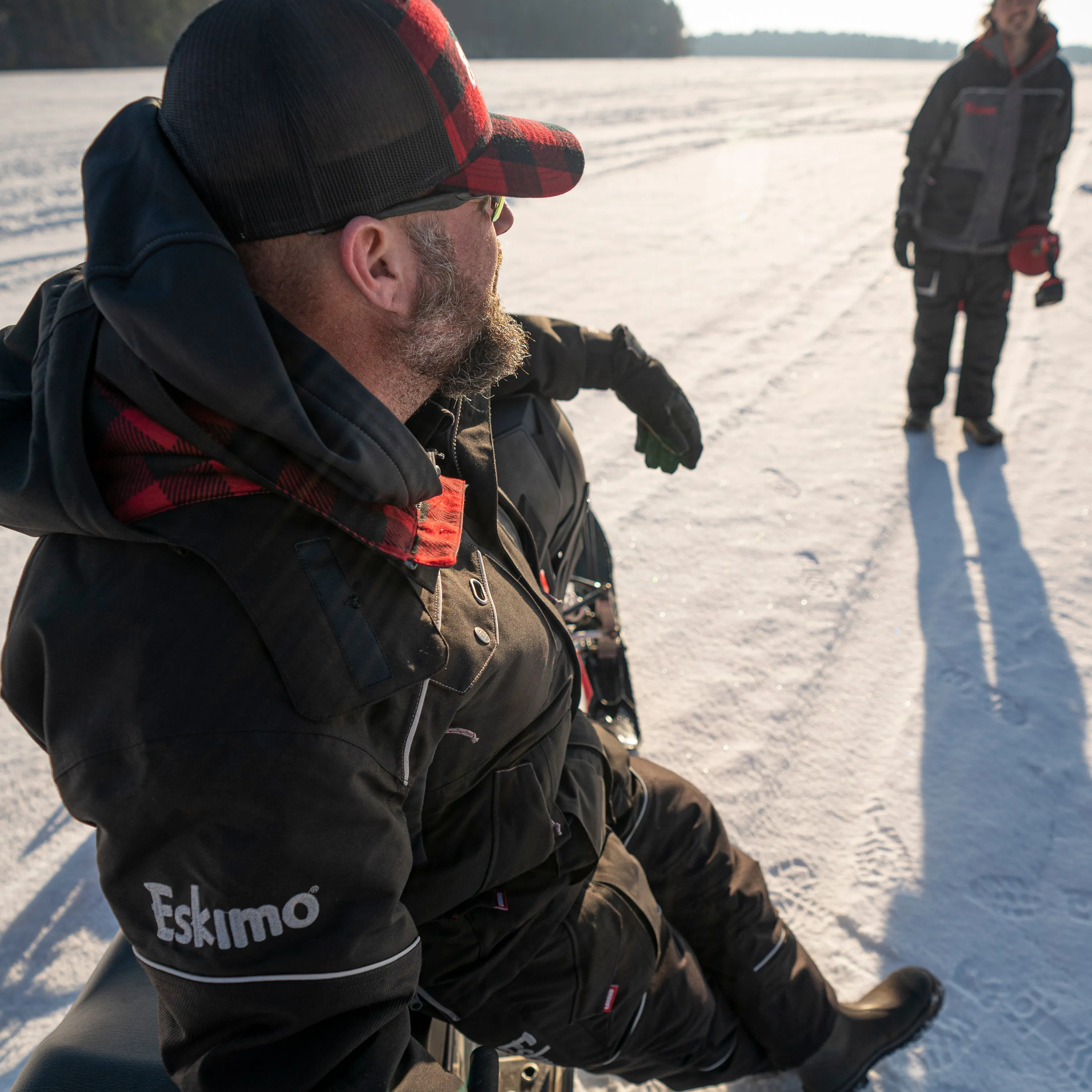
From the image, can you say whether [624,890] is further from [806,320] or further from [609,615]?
[806,320]

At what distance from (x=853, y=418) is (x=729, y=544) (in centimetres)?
131

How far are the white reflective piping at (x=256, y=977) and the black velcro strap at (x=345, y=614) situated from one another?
Answer: 0.98 ft

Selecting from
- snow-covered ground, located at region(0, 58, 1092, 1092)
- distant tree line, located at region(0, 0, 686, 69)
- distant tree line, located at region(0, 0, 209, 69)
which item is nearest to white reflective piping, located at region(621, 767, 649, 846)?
snow-covered ground, located at region(0, 58, 1092, 1092)

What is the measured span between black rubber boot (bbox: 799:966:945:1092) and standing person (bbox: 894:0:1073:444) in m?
2.71

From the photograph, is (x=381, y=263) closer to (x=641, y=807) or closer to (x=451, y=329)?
(x=451, y=329)

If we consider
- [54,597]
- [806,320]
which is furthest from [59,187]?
[54,597]

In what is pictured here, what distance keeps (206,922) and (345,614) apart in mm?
330

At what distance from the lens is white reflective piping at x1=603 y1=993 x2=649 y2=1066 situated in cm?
137

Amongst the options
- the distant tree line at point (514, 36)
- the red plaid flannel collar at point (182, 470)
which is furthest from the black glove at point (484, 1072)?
the distant tree line at point (514, 36)

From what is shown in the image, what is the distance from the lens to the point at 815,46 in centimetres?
5509

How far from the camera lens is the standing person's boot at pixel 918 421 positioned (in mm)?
3779

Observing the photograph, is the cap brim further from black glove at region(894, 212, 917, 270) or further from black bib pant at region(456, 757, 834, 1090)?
black glove at region(894, 212, 917, 270)

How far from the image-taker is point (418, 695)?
935mm

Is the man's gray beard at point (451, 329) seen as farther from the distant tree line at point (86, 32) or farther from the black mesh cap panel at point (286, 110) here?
the distant tree line at point (86, 32)
